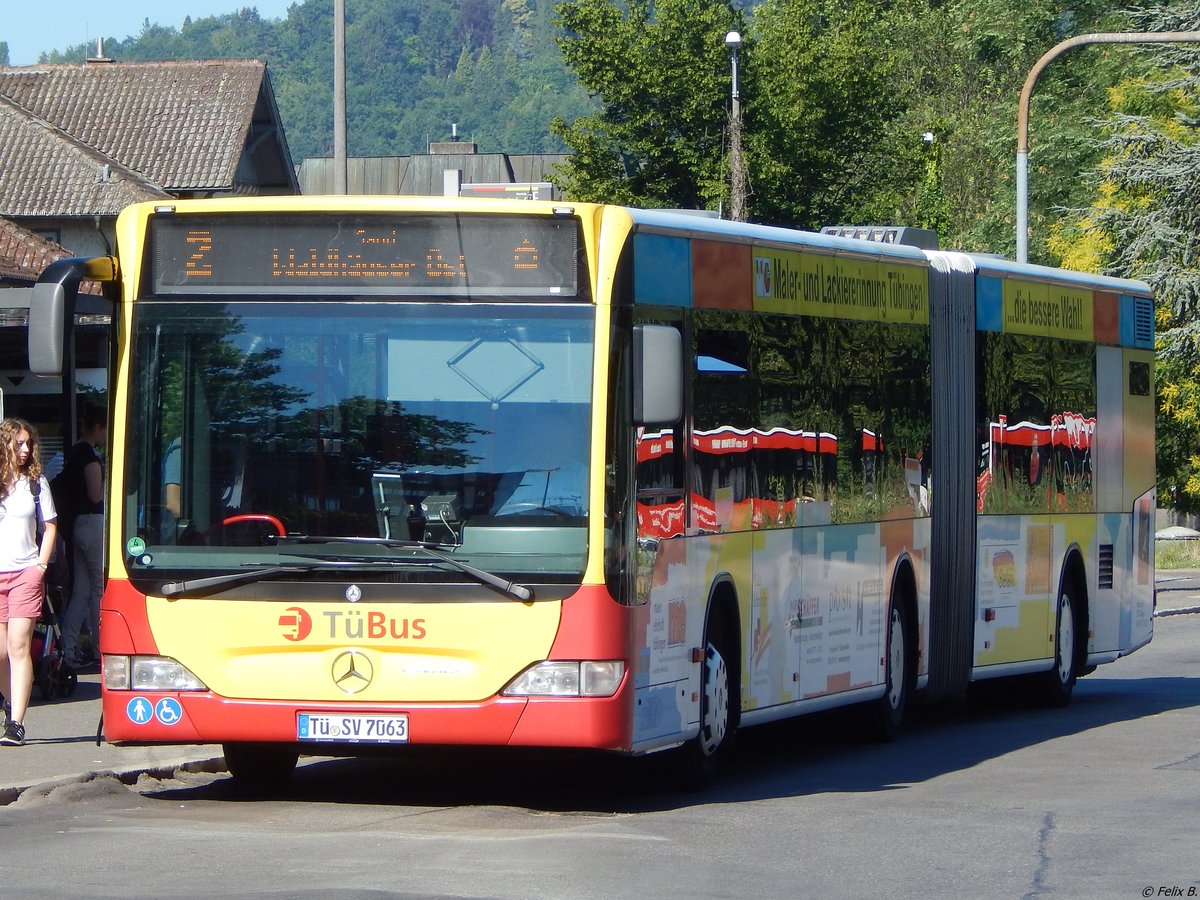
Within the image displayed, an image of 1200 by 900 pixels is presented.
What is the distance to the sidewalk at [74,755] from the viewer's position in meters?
11.3

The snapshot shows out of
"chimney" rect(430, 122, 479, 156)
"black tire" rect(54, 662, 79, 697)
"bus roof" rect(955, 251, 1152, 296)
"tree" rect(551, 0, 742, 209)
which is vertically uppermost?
"chimney" rect(430, 122, 479, 156)

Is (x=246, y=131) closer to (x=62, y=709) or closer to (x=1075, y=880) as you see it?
(x=62, y=709)

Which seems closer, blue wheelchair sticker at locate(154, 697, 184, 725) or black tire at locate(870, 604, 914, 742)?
blue wheelchair sticker at locate(154, 697, 184, 725)

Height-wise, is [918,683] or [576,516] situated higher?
[576,516]

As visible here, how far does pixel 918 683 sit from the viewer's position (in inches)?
599

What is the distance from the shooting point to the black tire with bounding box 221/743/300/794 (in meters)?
11.6

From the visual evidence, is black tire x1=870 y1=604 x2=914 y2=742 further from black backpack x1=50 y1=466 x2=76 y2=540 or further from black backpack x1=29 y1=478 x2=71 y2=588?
black backpack x1=50 y1=466 x2=76 y2=540

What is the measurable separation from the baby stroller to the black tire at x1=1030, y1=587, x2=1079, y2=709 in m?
7.51

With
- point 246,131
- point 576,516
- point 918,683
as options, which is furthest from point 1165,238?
point 576,516

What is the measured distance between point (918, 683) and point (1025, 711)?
3065mm

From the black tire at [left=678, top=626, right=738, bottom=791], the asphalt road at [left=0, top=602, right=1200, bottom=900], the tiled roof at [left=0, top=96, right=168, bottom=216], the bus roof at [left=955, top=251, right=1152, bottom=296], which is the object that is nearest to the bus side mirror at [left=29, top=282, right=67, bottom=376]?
the asphalt road at [left=0, top=602, right=1200, bottom=900]

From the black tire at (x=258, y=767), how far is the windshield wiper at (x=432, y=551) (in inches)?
65.5

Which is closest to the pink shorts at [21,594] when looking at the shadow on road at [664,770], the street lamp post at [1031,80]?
the shadow on road at [664,770]

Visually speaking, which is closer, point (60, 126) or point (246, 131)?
point (246, 131)
